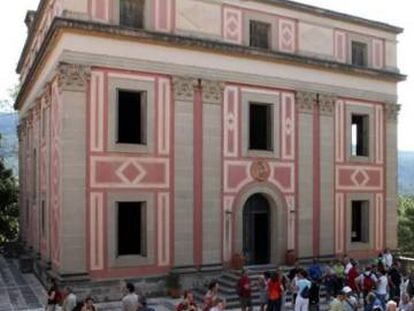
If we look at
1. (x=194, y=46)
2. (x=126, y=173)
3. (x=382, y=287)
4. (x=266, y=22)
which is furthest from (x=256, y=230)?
(x=266, y=22)

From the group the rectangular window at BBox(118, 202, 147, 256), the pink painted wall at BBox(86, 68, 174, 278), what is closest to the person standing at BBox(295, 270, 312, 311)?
the pink painted wall at BBox(86, 68, 174, 278)

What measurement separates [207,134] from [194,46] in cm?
351

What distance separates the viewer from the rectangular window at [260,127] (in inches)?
1004

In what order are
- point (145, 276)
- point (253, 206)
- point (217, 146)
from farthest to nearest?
point (253, 206), point (217, 146), point (145, 276)

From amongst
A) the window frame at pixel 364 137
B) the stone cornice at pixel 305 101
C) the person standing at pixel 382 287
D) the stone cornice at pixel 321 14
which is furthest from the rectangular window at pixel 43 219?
the person standing at pixel 382 287

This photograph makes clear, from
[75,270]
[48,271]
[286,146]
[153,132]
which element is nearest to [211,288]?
[75,270]

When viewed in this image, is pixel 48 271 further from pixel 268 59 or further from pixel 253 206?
pixel 268 59

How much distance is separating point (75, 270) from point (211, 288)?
7.11 meters

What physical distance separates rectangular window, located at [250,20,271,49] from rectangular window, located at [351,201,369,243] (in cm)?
898

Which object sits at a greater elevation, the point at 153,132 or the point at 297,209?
the point at 153,132

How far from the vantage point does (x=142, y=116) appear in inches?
882

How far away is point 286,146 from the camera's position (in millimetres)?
25750

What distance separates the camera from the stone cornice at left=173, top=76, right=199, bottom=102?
22.8m

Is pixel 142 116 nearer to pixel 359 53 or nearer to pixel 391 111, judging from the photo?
pixel 359 53
